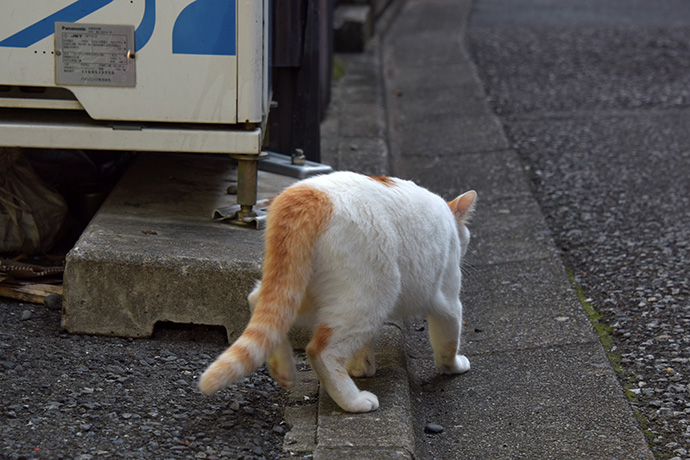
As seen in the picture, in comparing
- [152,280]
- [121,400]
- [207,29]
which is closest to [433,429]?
[121,400]

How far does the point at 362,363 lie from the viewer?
8.07ft

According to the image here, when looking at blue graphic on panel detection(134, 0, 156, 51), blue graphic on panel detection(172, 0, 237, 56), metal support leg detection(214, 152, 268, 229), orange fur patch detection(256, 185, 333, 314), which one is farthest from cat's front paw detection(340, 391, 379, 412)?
blue graphic on panel detection(134, 0, 156, 51)

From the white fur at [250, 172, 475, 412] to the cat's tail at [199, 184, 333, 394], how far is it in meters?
0.04

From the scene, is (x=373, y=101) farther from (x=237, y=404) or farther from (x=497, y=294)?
(x=237, y=404)

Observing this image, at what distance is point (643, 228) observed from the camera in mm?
3910

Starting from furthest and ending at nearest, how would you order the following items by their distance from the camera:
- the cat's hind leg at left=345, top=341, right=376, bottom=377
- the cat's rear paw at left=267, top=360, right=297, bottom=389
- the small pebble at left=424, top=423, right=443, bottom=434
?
1. the cat's hind leg at left=345, top=341, right=376, bottom=377
2. the small pebble at left=424, top=423, right=443, bottom=434
3. the cat's rear paw at left=267, top=360, right=297, bottom=389

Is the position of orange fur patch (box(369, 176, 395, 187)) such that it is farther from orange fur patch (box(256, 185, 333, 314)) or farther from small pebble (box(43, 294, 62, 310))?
small pebble (box(43, 294, 62, 310))

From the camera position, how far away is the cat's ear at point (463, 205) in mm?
Result: 2699

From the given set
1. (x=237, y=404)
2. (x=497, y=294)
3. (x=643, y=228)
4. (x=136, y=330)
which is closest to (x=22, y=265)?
(x=136, y=330)

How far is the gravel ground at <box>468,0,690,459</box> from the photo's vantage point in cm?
274

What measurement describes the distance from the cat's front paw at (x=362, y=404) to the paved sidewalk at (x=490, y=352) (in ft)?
0.09

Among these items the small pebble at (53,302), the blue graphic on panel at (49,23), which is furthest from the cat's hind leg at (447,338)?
the blue graphic on panel at (49,23)

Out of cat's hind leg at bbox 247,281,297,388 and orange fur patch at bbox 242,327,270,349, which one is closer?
orange fur patch at bbox 242,327,270,349

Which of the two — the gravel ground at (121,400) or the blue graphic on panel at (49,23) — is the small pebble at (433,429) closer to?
the gravel ground at (121,400)
